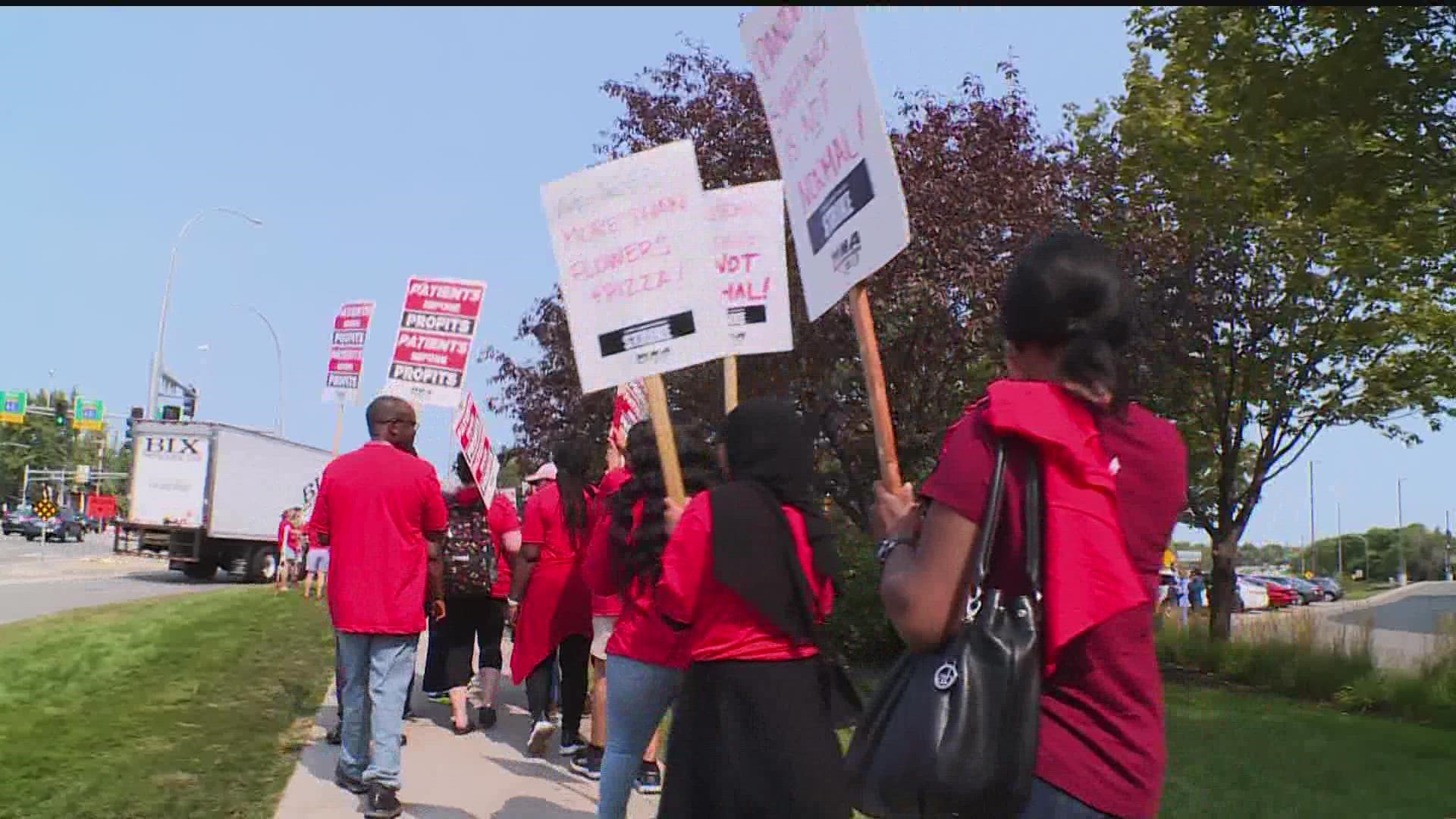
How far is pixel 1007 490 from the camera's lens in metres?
2.24

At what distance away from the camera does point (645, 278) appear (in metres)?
4.61

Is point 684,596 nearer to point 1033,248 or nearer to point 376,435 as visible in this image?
point 1033,248

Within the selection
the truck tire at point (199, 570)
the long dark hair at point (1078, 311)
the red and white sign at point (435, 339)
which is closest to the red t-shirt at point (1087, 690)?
the long dark hair at point (1078, 311)

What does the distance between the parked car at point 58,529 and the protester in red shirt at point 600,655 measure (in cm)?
6475

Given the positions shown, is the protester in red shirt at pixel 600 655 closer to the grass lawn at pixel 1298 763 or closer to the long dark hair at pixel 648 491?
the long dark hair at pixel 648 491

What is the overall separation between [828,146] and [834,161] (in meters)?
0.04

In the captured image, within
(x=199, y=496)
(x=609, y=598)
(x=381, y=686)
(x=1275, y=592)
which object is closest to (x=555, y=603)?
(x=609, y=598)

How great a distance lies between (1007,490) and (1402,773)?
7.96 m

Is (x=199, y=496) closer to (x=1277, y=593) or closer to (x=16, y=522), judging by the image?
(x=1277, y=593)

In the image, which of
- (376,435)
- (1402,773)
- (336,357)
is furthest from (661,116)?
(1402,773)

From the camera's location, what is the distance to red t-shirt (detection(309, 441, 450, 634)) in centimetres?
620

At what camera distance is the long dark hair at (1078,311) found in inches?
93.2

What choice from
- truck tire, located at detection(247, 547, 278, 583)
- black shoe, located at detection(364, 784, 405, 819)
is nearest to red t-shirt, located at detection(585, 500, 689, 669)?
black shoe, located at detection(364, 784, 405, 819)

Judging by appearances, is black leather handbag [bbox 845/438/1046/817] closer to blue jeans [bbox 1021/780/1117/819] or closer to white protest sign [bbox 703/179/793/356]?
blue jeans [bbox 1021/780/1117/819]
